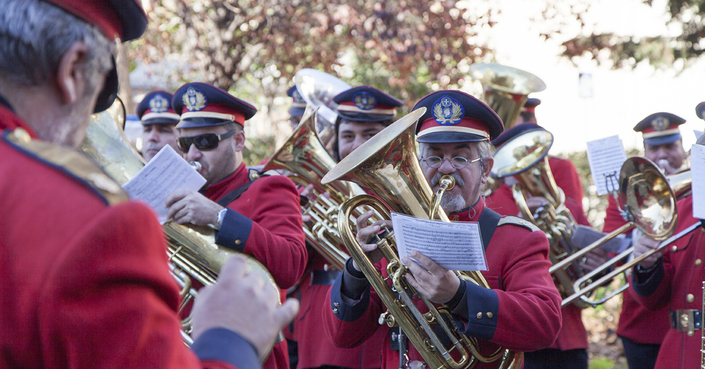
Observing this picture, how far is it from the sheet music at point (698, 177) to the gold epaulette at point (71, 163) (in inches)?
99.3

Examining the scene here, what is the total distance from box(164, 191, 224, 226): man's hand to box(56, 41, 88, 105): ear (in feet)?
6.05

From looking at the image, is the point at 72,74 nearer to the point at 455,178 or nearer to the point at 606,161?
the point at 455,178

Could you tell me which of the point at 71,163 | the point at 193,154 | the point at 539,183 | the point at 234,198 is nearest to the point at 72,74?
the point at 71,163

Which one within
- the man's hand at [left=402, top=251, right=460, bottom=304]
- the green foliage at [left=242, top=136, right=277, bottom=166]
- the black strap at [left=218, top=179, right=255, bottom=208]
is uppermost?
the man's hand at [left=402, top=251, right=460, bottom=304]

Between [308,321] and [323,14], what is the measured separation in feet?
16.2

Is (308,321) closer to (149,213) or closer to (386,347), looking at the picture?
(386,347)

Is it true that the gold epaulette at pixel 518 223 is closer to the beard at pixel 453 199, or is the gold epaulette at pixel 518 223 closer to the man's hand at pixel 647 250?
the beard at pixel 453 199

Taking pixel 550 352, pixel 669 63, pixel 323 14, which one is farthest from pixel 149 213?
pixel 669 63

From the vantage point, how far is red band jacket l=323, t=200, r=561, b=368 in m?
2.51

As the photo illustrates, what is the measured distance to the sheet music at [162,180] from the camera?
3057mm

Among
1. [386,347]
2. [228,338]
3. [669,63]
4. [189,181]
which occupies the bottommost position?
[386,347]

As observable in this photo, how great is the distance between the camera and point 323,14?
8.03m

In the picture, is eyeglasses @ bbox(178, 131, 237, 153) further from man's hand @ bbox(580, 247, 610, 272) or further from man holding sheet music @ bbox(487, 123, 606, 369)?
man's hand @ bbox(580, 247, 610, 272)

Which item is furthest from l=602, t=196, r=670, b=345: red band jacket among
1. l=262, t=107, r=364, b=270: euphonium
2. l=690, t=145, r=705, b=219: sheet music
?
l=262, t=107, r=364, b=270: euphonium
